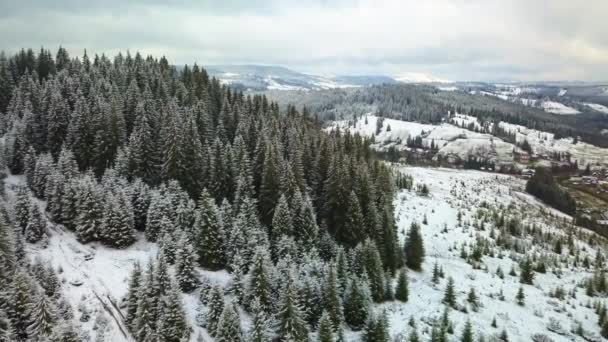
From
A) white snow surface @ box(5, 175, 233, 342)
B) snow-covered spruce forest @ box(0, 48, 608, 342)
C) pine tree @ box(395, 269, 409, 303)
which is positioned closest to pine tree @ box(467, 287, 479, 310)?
snow-covered spruce forest @ box(0, 48, 608, 342)

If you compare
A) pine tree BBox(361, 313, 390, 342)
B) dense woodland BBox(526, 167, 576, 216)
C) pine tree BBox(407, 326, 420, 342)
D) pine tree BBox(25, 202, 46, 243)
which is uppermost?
pine tree BBox(25, 202, 46, 243)

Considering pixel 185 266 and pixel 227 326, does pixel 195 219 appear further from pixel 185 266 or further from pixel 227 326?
pixel 227 326

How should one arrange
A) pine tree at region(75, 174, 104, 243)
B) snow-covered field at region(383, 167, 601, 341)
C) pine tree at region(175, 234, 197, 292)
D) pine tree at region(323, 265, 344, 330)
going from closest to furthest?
pine tree at region(323, 265, 344, 330), pine tree at region(175, 234, 197, 292), snow-covered field at region(383, 167, 601, 341), pine tree at region(75, 174, 104, 243)

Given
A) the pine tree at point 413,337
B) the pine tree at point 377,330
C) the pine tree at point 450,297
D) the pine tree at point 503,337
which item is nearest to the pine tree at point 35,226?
the pine tree at point 377,330

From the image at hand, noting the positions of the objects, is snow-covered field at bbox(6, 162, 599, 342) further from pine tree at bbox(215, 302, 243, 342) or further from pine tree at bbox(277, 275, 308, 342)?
pine tree at bbox(277, 275, 308, 342)

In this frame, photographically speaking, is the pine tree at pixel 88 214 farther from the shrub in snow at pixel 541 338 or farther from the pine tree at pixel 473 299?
the shrub in snow at pixel 541 338

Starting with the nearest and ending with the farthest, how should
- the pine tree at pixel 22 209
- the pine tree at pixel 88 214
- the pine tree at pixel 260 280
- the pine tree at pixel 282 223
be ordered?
1. the pine tree at pixel 260 280
2. the pine tree at pixel 22 209
3. the pine tree at pixel 88 214
4. the pine tree at pixel 282 223
